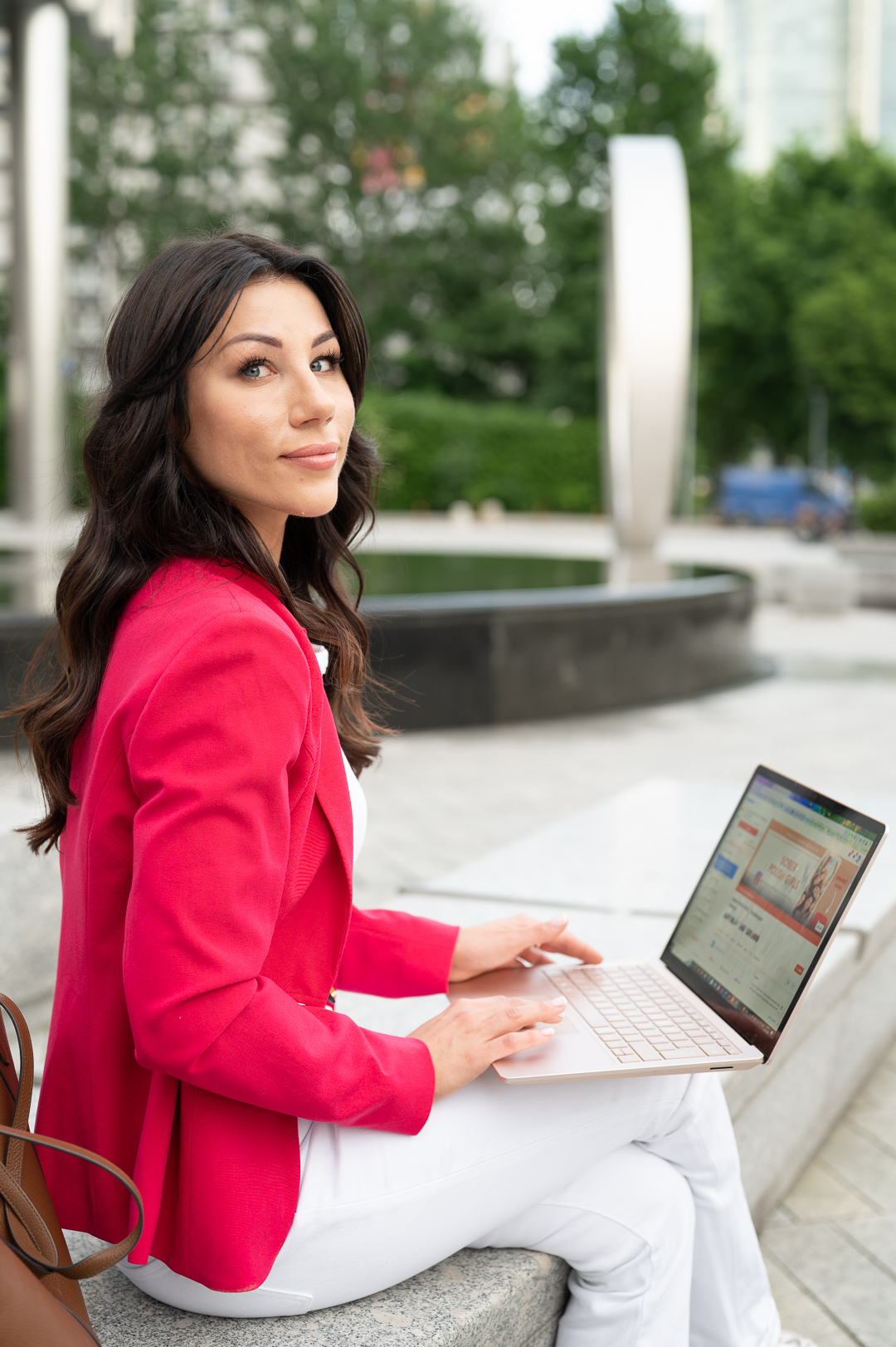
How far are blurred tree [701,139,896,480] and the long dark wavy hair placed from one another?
4081 centimetres

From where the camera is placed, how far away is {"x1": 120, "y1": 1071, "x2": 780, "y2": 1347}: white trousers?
1.65 metres

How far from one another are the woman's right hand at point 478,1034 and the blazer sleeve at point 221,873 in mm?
184

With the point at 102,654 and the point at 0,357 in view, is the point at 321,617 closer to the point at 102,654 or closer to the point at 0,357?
the point at 102,654

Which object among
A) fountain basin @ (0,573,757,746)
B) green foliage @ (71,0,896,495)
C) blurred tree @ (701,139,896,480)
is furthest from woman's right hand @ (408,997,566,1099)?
blurred tree @ (701,139,896,480)

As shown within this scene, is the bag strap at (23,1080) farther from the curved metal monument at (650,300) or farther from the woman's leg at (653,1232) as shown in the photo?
the curved metal monument at (650,300)

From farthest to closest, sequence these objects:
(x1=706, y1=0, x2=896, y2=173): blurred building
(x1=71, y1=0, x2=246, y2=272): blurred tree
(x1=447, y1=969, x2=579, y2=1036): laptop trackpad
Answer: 1. (x1=706, y1=0, x2=896, y2=173): blurred building
2. (x1=71, y1=0, x2=246, y2=272): blurred tree
3. (x1=447, y1=969, x2=579, y2=1036): laptop trackpad

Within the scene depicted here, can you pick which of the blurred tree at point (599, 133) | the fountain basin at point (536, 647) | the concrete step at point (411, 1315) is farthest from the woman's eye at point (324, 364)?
the blurred tree at point (599, 133)

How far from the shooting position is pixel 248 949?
4.79 feet

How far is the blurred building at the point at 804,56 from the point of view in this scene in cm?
12300

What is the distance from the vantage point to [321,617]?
6.75ft

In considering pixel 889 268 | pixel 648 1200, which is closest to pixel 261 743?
pixel 648 1200

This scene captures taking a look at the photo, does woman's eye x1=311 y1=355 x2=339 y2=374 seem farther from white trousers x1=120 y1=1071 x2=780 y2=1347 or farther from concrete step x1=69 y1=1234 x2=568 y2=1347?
concrete step x1=69 y1=1234 x2=568 y2=1347

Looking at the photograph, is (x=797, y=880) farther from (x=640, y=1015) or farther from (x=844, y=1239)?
(x=844, y=1239)

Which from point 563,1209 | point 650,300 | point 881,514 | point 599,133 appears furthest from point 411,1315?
point 599,133
